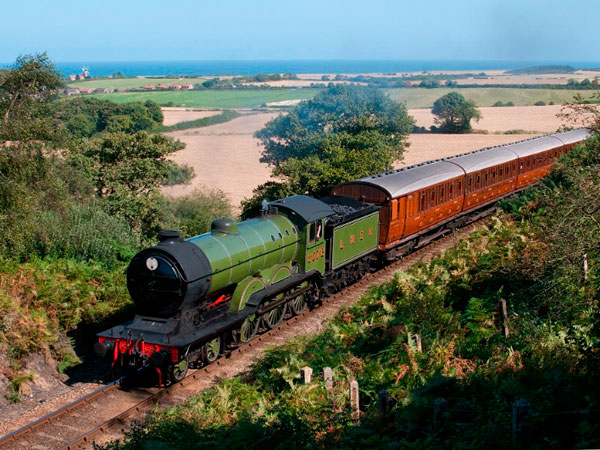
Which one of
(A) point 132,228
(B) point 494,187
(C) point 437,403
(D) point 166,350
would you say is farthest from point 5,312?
(B) point 494,187

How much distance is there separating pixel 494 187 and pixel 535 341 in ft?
52.9

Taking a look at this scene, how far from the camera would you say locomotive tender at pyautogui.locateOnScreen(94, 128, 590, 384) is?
476 inches

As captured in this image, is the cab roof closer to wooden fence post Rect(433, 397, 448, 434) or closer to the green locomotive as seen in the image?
the green locomotive

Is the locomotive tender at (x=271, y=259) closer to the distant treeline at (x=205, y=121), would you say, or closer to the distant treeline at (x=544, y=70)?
the distant treeline at (x=205, y=121)

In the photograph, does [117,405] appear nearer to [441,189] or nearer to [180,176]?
[441,189]

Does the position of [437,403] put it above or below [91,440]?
above

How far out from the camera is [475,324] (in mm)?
12617

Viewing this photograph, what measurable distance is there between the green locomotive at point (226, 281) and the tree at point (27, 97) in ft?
29.3

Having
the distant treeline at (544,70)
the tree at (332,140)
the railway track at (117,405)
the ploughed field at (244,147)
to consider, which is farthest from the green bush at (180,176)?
the distant treeline at (544,70)

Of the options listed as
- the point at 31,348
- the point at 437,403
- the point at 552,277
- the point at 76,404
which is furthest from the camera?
the point at 31,348

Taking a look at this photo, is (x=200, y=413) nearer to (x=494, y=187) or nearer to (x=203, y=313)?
(x=203, y=313)

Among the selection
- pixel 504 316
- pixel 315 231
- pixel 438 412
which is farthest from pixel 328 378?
pixel 315 231

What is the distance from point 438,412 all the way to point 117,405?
6717 mm

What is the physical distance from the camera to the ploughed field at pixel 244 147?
4927 centimetres
